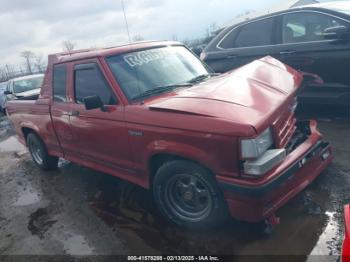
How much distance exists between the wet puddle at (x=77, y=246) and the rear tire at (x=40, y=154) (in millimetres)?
2398

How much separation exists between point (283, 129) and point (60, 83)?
3.05 meters

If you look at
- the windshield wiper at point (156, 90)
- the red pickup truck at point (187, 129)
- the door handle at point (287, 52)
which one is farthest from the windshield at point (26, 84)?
the windshield wiper at point (156, 90)

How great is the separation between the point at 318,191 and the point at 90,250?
249 centimetres

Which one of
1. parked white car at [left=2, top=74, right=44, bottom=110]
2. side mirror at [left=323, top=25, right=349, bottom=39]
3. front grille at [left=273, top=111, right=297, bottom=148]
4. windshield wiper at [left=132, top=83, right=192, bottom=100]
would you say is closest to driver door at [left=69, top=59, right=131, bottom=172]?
windshield wiper at [left=132, top=83, right=192, bottom=100]

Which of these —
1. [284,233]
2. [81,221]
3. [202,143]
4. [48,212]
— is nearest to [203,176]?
[202,143]

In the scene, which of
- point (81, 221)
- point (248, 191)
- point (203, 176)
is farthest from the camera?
point (81, 221)

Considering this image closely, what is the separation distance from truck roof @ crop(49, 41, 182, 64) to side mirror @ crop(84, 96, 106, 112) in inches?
22.9

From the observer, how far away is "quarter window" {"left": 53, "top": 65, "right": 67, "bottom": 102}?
4.65m

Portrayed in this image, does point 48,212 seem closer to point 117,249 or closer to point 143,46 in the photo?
point 117,249

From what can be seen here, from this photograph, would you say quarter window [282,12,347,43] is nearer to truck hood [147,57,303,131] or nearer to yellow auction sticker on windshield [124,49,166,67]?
truck hood [147,57,303,131]

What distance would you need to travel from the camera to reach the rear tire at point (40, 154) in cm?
577

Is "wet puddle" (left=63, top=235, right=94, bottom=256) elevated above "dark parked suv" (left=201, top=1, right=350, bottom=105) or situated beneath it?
situated beneath

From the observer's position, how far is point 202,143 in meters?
2.96

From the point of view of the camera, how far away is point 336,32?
16.9ft
